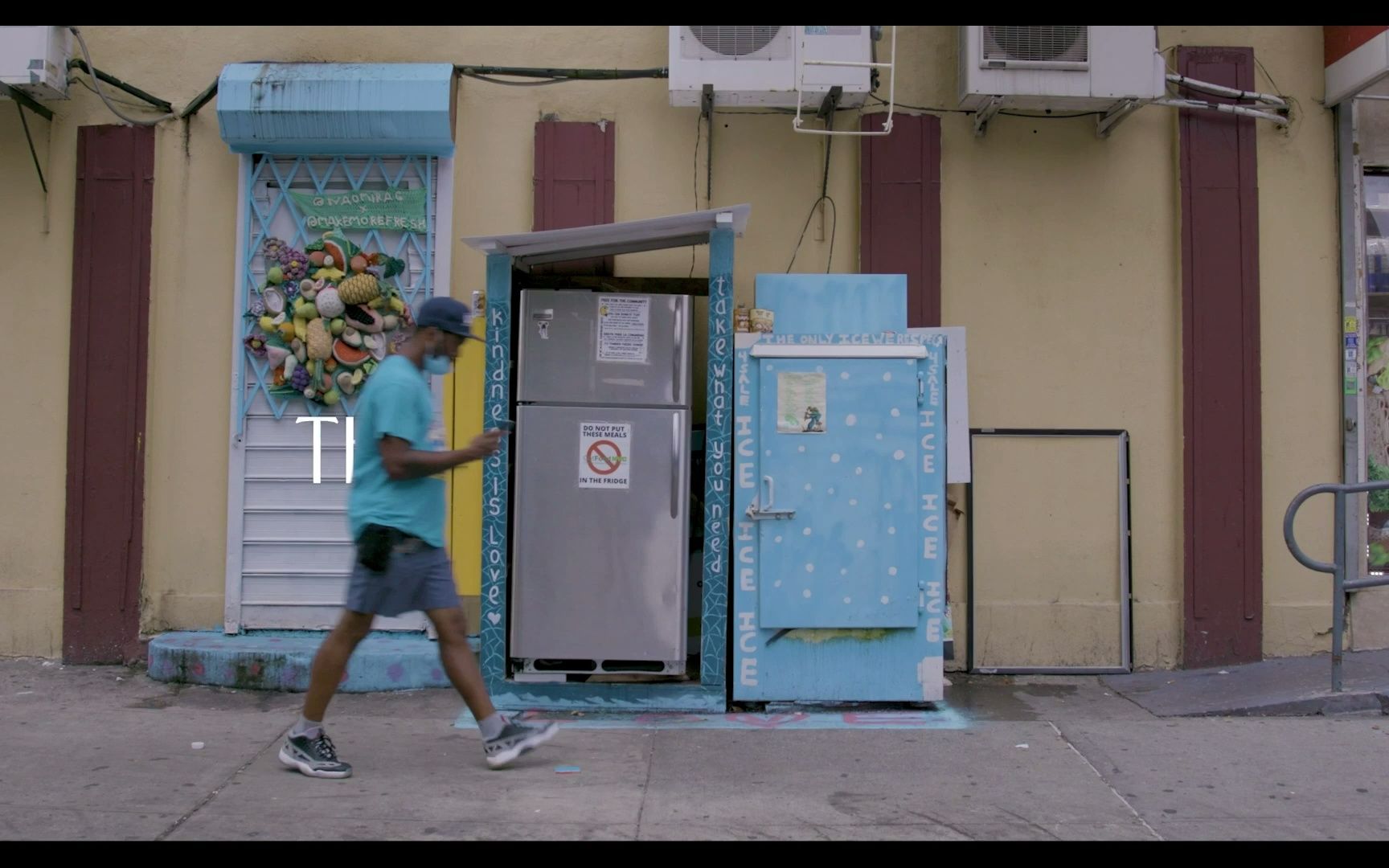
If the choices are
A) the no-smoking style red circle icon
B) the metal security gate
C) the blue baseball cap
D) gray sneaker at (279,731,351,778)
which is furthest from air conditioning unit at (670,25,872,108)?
gray sneaker at (279,731,351,778)

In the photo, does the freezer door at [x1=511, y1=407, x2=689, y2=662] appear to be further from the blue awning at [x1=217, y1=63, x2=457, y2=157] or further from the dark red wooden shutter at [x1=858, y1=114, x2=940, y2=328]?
the blue awning at [x1=217, y1=63, x2=457, y2=157]

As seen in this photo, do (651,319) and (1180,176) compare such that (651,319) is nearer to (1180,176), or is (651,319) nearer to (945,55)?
(945,55)

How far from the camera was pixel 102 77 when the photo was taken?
22.2 ft

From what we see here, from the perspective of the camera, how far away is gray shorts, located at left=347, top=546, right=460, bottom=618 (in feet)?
14.8

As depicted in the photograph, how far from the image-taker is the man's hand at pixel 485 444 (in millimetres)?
4418

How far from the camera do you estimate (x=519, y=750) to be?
4742 millimetres

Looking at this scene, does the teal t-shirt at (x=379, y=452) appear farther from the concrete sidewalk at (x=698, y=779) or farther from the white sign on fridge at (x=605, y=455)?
the white sign on fridge at (x=605, y=455)

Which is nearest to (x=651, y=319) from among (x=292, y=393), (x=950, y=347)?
(x=950, y=347)

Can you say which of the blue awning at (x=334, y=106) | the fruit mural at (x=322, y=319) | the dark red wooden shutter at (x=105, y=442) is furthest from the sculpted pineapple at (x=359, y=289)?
the dark red wooden shutter at (x=105, y=442)

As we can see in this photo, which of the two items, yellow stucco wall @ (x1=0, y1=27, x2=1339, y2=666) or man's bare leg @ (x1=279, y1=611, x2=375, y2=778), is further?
yellow stucco wall @ (x1=0, y1=27, x2=1339, y2=666)

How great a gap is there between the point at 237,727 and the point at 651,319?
2774 millimetres

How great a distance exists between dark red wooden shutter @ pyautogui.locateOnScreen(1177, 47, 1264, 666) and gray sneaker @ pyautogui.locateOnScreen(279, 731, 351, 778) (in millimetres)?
4677

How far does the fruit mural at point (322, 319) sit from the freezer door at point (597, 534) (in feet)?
4.82
